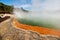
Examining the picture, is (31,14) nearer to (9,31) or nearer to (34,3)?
(34,3)

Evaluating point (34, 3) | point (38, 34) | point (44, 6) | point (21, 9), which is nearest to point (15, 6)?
point (21, 9)

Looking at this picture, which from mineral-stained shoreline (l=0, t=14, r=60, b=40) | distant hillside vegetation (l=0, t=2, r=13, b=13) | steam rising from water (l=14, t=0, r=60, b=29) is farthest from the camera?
distant hillside vegetation (l=0, t=2, r=13, b=13)

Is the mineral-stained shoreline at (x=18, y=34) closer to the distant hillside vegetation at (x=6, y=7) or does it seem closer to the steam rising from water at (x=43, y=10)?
the steam rising from water at (x=43, y=10)

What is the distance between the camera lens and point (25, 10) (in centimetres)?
1944

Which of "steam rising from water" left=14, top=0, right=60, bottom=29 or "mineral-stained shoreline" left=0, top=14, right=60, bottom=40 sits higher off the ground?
"steam rising from water" left=14, top=0, right=60, bottom=29

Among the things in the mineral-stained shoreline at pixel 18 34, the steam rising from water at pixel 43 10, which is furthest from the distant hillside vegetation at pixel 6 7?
the mineral-stained shoreline at pixel 18 34

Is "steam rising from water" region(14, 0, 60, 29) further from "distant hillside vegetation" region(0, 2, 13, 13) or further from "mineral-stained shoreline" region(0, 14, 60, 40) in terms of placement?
"mineral-stained shoreline" region(0, 14, 60, 40)

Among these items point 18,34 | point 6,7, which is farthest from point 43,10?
point 18,34

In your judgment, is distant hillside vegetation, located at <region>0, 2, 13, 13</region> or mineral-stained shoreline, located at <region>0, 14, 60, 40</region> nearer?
mineral-stained shoreline, located at <region>0, 14, 60, 40</region>

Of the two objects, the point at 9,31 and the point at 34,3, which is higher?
the point at 34,3

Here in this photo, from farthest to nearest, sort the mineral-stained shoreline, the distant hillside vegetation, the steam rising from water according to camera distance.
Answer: the distant hillside vegetation, the steam rising from water, the mineral-stained shoreline

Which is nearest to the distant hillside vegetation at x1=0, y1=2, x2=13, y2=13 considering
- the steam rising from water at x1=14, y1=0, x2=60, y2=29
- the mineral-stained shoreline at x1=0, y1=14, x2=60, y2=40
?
the steam rising from water at x1=14, y1=0, x2=60, y2=29

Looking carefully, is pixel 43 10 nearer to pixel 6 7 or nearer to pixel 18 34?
pixel 6 7

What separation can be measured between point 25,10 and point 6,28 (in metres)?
8.42
